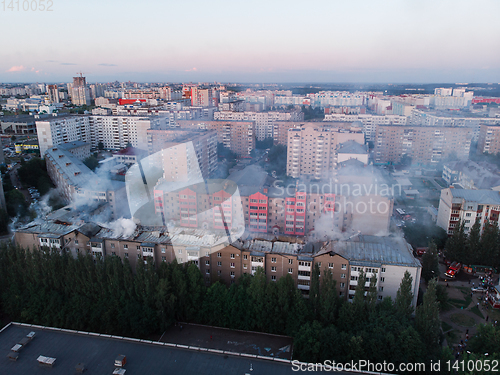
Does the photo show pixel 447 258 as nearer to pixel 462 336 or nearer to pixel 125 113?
pixel 462 336

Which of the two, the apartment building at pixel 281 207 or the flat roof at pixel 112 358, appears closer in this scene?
the flat roof at pixel 112 358

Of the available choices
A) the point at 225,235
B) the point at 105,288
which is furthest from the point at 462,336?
the point at 105,288

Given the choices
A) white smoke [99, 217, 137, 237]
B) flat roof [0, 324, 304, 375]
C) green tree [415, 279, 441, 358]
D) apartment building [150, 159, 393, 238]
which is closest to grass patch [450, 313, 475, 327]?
green tree [415, 279, 441, 358]

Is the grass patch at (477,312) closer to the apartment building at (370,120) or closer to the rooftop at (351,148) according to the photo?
the rooftop at (351,148)

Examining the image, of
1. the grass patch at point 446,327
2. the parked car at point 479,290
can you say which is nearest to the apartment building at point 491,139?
the parked car at point 479,290

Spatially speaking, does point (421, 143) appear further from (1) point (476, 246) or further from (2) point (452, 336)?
(2) point (452, 336)
